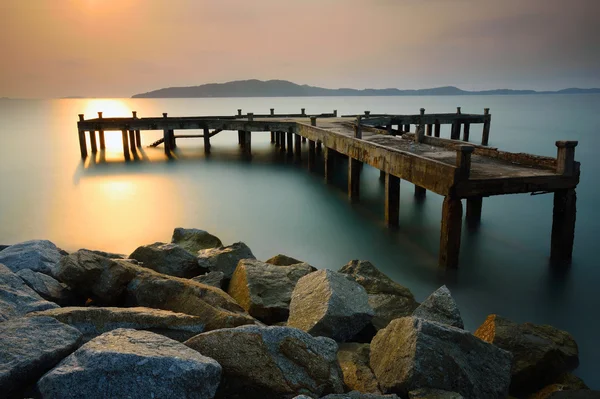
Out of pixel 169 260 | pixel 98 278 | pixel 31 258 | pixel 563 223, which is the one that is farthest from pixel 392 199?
pixel 31 258

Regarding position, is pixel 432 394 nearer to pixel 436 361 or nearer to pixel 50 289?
pixel 436 361

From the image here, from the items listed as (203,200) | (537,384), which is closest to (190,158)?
(203,200)

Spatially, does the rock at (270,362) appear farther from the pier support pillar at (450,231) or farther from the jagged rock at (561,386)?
the pier support pillar at (450,231)

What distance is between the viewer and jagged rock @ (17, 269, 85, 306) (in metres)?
5.85

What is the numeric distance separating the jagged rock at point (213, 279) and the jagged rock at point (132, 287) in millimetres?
1003

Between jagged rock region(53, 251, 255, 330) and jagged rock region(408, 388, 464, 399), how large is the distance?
2171 mm

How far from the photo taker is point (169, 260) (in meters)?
7.74

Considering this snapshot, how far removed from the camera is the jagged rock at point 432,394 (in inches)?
150

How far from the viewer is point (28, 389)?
139 inches

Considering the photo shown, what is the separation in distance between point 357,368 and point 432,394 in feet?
2.76

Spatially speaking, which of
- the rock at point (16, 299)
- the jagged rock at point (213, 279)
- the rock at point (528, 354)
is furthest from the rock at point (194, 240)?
the rock at point (528, 354)

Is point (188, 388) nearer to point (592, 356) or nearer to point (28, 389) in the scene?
point (28, 389)

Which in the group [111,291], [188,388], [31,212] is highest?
[188,388]

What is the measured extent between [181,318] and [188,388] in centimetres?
129
